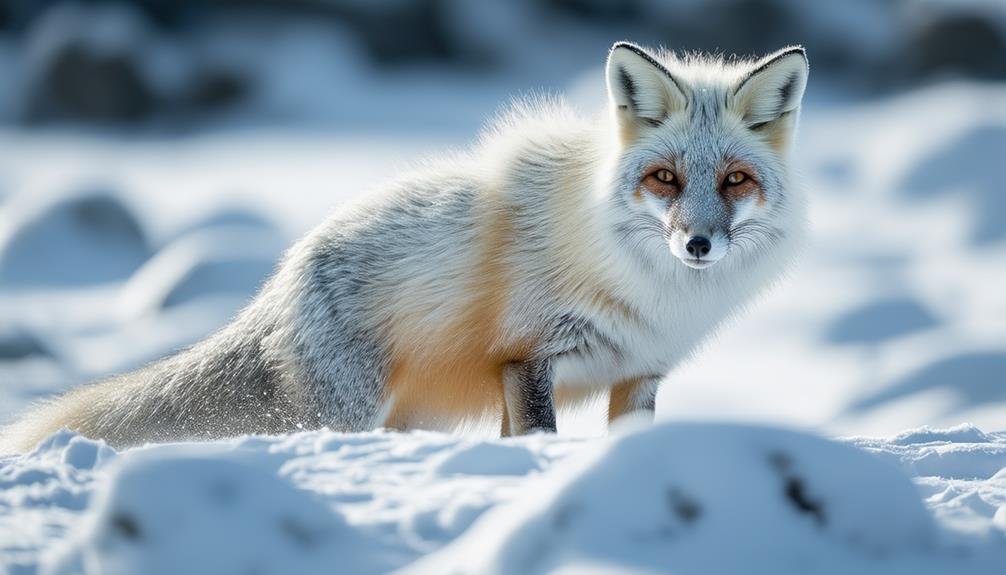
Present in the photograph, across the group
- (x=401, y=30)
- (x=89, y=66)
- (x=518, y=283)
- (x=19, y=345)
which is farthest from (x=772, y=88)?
(x=89, y=66)

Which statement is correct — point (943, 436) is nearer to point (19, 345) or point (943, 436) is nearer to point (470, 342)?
point (470, 342)

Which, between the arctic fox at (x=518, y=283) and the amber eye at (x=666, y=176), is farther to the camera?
the arctic fox at (x=518, y=283)

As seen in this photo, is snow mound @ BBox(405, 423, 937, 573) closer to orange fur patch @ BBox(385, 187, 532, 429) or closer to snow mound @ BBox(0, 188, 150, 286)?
orange fur patch @ BBox(385, 187, 532, 429)

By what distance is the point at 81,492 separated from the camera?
9.81 feet

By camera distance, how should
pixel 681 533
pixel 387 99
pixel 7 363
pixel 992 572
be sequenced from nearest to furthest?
pixel 681 533 → pixel 992 572 → pixel 7 363 → pixel 387 99

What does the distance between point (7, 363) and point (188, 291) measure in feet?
9.02

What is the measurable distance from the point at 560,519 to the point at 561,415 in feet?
8.08

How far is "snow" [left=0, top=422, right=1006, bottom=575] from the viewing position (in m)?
2.39

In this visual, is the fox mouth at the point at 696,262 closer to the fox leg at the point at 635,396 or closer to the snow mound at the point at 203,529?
the fox leg at the point at 635,396

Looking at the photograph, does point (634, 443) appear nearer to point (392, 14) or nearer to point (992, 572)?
point (992, 572)

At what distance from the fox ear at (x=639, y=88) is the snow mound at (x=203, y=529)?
2157 mm

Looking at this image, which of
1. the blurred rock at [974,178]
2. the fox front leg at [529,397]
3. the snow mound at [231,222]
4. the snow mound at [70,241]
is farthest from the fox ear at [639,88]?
the blurred rock at [974,178]

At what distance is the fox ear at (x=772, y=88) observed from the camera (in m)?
4.20

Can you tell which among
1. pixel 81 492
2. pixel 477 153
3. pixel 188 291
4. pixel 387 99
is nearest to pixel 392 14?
pixel 387 99
